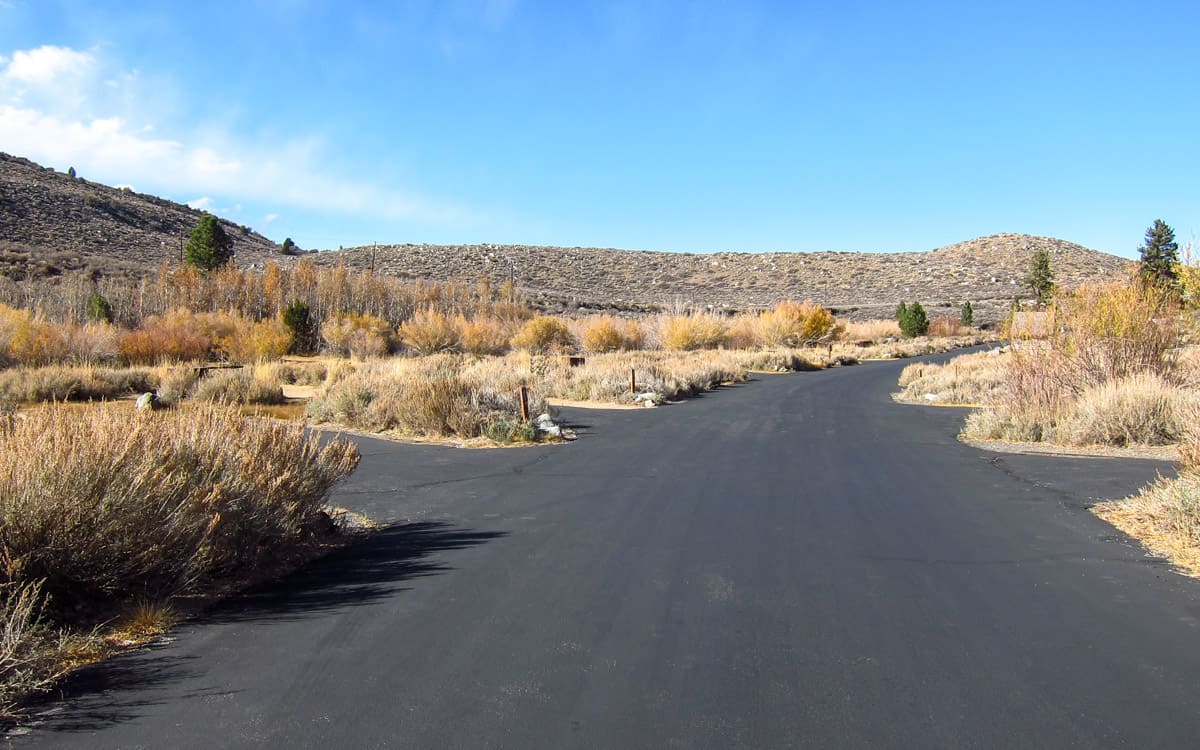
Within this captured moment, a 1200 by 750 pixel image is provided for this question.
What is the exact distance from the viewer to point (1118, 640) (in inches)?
192

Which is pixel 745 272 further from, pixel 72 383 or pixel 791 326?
pixel 72 383

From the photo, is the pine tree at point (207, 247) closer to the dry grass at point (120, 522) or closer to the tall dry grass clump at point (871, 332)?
the tall dry grass clump at point (871, 332)

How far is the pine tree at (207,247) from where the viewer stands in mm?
52656

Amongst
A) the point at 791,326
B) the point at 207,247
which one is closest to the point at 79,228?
the point at 207,247

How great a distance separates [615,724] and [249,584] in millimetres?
3578

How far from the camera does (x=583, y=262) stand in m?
102

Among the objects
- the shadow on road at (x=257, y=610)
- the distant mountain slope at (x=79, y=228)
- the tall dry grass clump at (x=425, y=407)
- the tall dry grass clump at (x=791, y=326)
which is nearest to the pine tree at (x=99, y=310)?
the distant mountain slope at (x=79, y=228)

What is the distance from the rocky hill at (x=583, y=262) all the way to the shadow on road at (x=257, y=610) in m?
46.1

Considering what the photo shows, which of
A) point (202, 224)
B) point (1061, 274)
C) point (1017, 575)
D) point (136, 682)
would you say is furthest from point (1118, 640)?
point (1061, 274)

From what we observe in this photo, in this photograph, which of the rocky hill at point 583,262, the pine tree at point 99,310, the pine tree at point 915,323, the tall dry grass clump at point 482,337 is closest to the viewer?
the pine tree at point 99,310

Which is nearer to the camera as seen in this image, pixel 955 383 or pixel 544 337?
pixel 955 383

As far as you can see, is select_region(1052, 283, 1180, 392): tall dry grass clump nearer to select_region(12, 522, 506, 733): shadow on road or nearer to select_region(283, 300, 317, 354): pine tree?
select_region(12, 522, 506, 733): shadow on road

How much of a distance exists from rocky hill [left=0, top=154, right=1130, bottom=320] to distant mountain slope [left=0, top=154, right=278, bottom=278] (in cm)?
14

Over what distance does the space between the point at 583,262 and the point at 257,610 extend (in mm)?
97501
